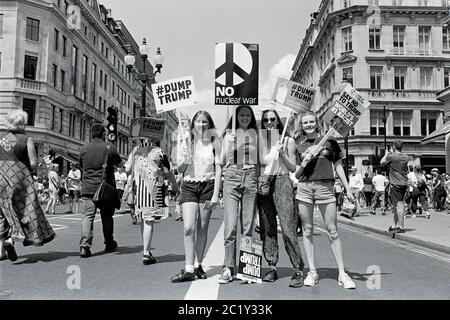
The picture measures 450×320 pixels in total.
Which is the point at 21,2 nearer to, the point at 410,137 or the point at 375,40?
the point at 375,40

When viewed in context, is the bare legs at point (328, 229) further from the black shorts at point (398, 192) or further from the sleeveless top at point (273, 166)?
the black shorts at point (398, 192)

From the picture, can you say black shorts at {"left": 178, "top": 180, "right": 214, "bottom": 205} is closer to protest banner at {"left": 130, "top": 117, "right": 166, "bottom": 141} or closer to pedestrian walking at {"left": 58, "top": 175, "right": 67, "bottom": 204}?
protest banner at {"left": 130, "top": 117, "right": 166, "bottom": 141}

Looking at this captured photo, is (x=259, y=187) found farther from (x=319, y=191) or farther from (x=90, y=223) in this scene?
(x=90, y=223)

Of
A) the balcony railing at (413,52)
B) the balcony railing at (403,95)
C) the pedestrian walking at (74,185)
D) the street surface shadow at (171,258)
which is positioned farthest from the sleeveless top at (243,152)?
the balcony railing at (413,52)

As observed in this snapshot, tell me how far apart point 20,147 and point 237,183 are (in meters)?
3.02

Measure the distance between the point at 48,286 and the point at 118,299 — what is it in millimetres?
971

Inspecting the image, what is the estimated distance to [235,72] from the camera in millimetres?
5301

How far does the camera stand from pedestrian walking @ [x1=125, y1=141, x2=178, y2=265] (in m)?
5.72

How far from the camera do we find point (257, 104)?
17.7 ft

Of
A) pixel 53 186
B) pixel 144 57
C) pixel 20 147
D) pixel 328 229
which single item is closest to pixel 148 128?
pixel 20 147

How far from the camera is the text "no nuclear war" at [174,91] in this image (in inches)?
213

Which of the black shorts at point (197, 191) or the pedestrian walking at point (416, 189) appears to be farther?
the pedestrian walking at point (416, 189)

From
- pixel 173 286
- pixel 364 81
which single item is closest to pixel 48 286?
pixel 173 286

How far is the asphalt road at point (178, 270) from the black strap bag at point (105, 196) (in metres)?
0.75
